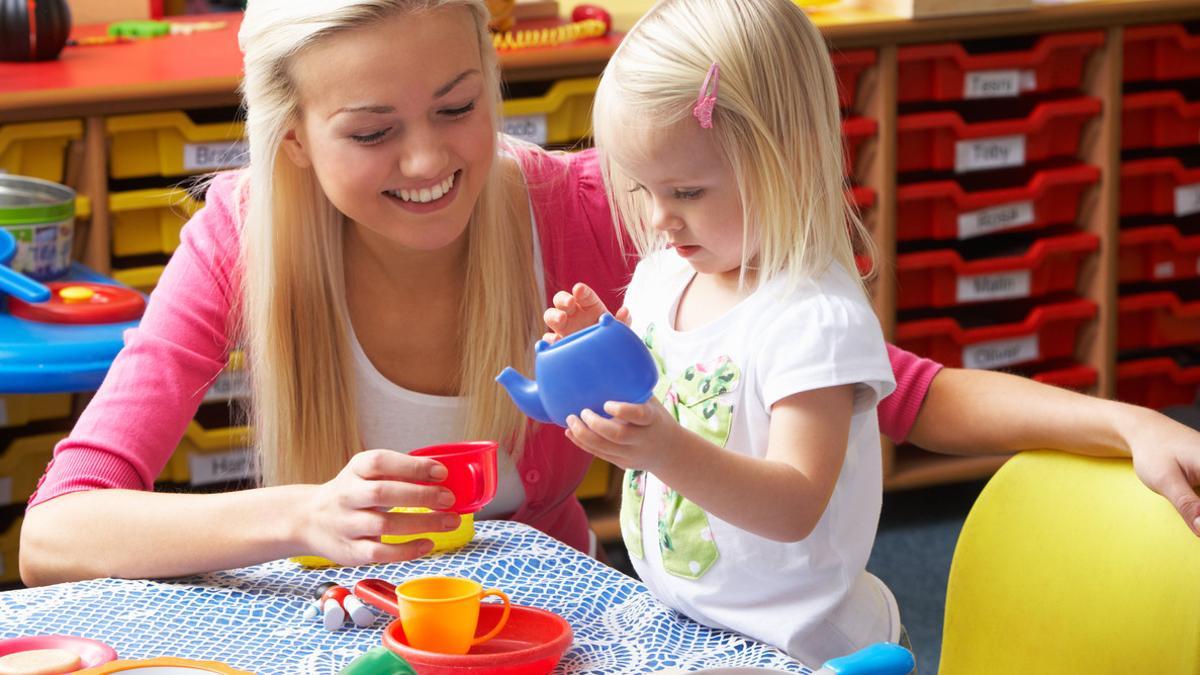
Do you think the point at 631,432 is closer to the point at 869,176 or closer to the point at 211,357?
the point at 211,357

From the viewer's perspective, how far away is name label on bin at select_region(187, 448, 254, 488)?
2.38 m

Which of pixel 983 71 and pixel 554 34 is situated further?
pixel 983 71

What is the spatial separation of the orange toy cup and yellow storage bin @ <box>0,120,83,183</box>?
4.38 ft

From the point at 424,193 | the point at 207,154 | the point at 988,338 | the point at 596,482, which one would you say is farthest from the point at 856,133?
the point at 424,193

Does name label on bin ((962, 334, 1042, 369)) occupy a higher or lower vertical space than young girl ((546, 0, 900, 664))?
lower

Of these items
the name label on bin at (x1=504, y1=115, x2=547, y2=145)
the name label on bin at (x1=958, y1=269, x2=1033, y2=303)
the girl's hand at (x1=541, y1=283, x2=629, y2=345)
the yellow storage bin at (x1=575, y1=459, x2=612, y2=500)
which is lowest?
the yellow storage bin at (x1=575, y1=459, x2=612, y2=500)

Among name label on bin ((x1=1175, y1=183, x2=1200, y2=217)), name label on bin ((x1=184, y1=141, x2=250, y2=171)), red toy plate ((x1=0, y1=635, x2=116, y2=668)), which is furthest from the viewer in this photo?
name label on bin ((x1=1175, y1=183, x2=1200, y2=217))

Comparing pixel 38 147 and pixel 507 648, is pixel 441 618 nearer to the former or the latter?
pixel 507 648

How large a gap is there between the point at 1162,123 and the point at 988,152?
0.38 metres

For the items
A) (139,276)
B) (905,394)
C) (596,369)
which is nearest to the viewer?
(596,369)

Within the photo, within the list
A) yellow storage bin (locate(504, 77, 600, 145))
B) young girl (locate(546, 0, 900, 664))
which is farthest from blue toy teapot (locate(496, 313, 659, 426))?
yellow storage bin (locate(504, 77, 600, 145))

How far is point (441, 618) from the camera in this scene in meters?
1.00

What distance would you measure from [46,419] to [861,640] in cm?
166

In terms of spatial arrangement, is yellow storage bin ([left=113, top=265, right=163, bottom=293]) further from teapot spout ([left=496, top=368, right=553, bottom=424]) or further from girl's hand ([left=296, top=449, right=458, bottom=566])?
teapot spout ([left=496, top=368, right=553, bottom=424])
